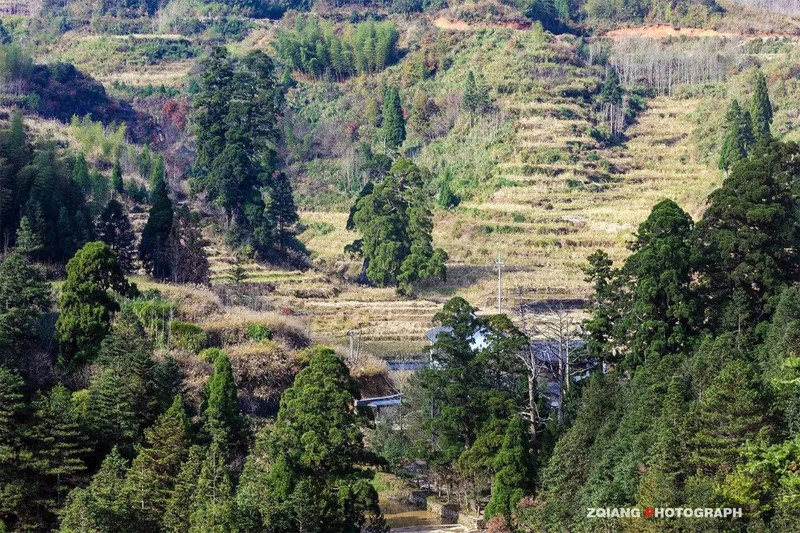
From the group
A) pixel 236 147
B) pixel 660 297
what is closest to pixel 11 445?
pixel 660 297

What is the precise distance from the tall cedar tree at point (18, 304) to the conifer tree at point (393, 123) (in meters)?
51.2

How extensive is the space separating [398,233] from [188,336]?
2746 centimetres

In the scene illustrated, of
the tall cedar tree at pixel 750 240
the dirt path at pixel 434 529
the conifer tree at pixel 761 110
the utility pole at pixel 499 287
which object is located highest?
the tall cedar tree at pixel 750 240

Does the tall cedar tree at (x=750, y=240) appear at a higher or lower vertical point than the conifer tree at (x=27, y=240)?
higher

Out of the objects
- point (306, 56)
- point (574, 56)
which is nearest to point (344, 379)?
point (574, 56)

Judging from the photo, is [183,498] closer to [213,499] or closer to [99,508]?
[213,499]

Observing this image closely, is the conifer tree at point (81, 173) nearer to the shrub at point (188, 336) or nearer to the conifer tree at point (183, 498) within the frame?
the shrub at point (188, 336)

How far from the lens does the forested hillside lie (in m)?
35.6

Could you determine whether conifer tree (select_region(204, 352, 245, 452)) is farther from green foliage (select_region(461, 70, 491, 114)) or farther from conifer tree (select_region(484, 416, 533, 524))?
green foliage (select_region(461, 70, 491, 114))

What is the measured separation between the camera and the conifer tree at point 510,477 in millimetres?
39156

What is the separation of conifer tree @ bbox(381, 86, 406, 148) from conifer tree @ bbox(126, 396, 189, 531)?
187ft

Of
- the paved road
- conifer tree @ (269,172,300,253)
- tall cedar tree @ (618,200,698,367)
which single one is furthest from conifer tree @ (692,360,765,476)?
conifer tree @ (269,172,300,253)

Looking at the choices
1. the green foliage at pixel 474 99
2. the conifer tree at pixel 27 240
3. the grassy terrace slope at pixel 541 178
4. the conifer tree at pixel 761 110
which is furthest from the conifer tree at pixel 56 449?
the green foliage at pixel 474 99

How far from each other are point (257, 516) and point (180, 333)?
12.9 metres
